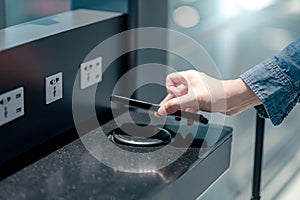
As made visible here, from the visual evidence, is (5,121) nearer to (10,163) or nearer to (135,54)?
(10,163)

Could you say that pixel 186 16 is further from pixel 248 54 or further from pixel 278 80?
pixel 278 80

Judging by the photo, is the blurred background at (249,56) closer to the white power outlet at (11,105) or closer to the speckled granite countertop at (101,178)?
the speckled granite countertop at (101,178)

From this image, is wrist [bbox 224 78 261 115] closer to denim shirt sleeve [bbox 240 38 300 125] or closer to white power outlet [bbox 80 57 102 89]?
denim shirt sleeve [bbox 240 38 300 125]

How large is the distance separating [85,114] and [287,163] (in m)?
0.82

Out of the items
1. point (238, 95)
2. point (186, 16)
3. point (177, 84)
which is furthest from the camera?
point (186, 16)

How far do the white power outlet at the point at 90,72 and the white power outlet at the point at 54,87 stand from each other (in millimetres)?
85

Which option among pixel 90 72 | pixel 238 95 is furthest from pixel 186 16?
pixel 238 95

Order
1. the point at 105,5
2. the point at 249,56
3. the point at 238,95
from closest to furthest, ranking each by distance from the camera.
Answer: the point at 238,95 → the point at 105,5 → the point at 249,56

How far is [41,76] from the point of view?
1297 mm

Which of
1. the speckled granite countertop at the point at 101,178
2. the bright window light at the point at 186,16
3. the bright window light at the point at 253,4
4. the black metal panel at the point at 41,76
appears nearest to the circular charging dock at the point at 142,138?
the speckled granite countertop at the point at 101,178

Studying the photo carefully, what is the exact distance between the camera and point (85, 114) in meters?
1.48

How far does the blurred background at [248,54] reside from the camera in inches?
74.0

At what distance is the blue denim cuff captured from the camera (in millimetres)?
1263

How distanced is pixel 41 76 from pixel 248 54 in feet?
2.81
